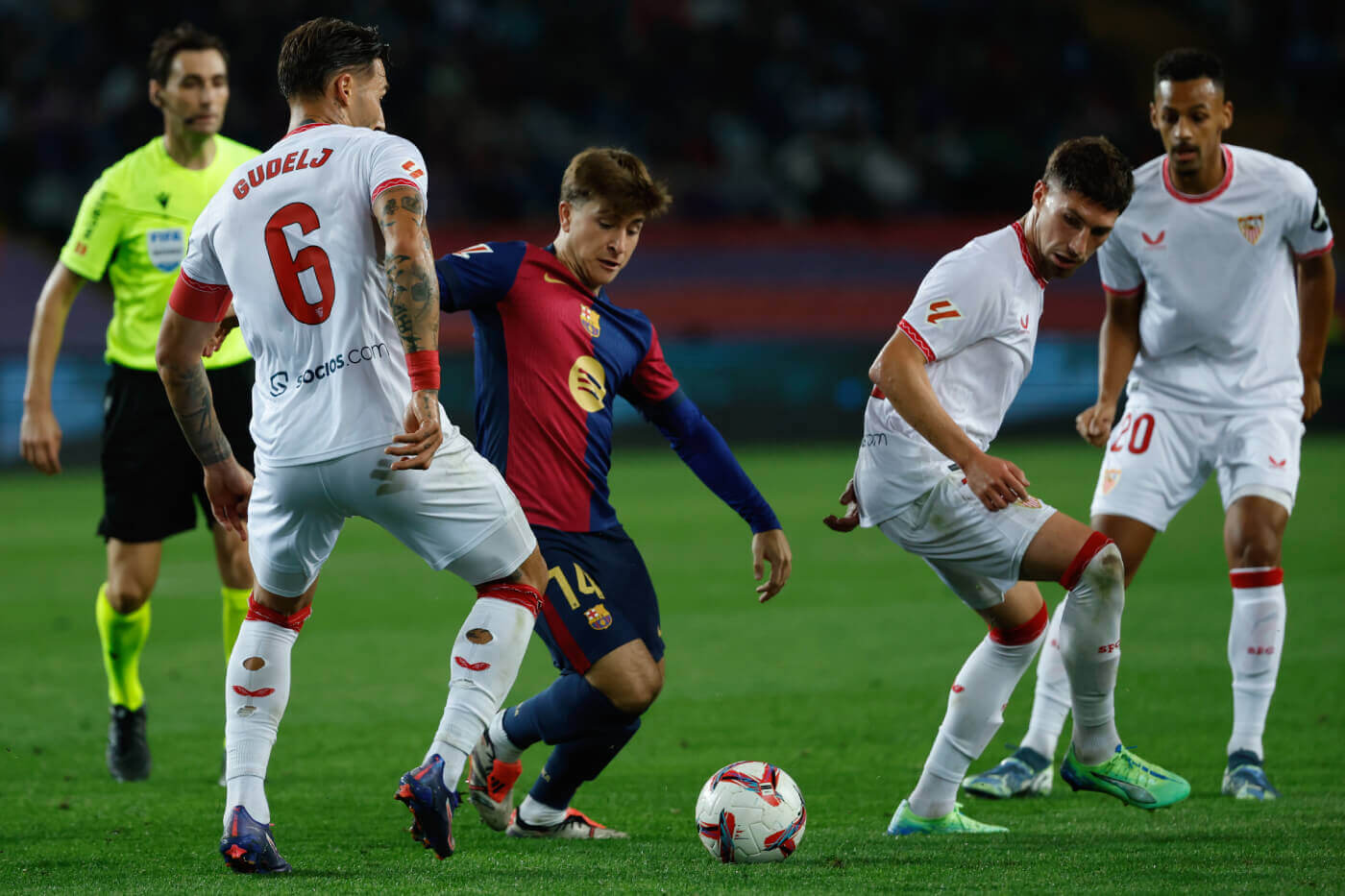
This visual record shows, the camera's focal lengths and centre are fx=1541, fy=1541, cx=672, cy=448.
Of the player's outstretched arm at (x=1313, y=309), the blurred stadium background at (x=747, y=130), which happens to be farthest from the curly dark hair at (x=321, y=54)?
the blurred stadium background at (x=747, y=130)

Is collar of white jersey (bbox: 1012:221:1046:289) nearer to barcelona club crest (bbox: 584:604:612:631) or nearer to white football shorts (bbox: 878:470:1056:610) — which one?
white football shorts (bbox: 878:470:1056:610)

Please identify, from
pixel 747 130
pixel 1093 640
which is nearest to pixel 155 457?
pixel 1093 640

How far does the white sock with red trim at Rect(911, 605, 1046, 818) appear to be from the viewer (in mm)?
4441

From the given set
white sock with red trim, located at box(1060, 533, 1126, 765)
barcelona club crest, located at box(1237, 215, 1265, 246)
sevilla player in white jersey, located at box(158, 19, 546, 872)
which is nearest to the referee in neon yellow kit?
sevilla player in white jersey, located at box(158, 19, 546, 872)

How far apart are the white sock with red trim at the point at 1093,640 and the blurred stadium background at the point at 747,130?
1422 centimetres

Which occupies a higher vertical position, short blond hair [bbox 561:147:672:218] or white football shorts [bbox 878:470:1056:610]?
short blond hair [bbox 561:147:672:218]

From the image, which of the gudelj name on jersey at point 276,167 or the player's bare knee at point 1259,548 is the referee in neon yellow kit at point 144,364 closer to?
the gudelj name on jersey at point 276,167

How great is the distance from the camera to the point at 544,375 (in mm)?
4367

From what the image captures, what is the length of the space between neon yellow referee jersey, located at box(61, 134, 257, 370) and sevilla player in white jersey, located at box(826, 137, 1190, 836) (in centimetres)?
279

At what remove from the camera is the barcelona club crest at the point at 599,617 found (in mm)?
4289

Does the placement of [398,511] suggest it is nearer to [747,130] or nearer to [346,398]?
[346,398]

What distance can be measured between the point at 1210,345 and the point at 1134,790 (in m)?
1.94

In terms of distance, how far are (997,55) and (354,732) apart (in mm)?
18451

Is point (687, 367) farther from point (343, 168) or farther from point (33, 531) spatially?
point (343, 168)
